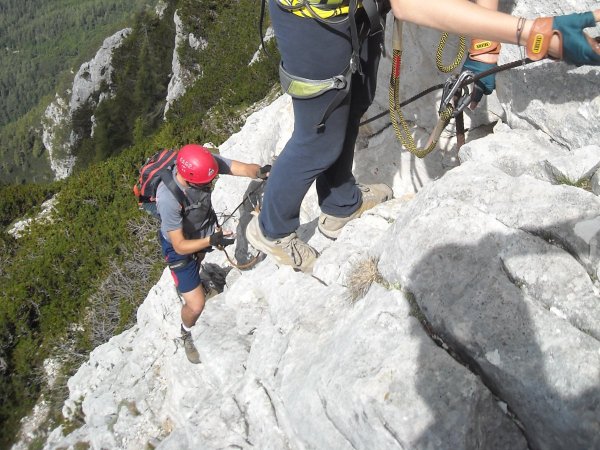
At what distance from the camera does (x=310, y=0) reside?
10.0 feet

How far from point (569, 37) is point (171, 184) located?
3633 millimetres

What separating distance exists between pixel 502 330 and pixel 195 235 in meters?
3.56

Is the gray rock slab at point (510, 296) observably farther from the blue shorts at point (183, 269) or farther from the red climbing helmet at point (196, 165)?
the blue shorts at point (183, 269)

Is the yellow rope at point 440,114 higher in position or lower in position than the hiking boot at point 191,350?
higher

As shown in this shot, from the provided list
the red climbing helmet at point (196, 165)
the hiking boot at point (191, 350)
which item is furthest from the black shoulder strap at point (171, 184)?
the hiking boot at point (191, 350)

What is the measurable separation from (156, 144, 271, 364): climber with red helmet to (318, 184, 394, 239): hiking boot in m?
0.81

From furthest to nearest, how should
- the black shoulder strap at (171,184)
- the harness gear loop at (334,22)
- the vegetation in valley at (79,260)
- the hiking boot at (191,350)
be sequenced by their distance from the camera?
the vegetation in valley at (79,260), the hiking boot at (191,350), the black shoulder strap at (171,184), the harness gear loop at (334,22)

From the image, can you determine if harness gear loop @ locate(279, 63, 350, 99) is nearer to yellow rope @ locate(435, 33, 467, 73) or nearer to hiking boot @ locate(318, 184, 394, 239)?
yellow rope @ locate(435, 33, 467, 73)

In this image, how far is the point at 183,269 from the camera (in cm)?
579

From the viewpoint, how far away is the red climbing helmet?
491 centimetres

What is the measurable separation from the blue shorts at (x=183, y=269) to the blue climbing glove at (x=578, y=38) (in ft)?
14.0

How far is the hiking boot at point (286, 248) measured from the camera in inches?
178

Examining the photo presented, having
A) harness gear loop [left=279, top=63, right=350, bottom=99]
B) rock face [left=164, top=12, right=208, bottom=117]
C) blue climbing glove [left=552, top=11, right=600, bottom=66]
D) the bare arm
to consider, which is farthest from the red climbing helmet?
rock face [left=164, top=12, right=208, bottom=117]

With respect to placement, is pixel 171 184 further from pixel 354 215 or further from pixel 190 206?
pixel 354 215
